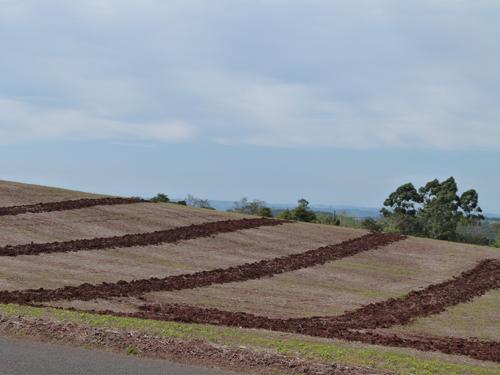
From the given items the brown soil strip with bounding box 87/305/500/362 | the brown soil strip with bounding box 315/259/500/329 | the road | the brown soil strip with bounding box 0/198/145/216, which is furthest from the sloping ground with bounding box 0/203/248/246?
the road

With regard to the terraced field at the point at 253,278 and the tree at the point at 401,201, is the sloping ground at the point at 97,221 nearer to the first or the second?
the terraced field at the point at 253,278

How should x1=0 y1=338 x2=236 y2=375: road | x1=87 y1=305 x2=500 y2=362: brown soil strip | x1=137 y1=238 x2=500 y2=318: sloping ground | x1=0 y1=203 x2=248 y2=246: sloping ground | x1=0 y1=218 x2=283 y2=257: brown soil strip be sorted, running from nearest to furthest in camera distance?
1. x1=0 y1=338 x2=236 y2=375: road
2. x1=87 y1=305 x2=500 y2=362: brown soil strip
3. x1=137 y1=238 x2=500 y2=318: sloping ground
4. x1=0 y1=218 x2=283 y2=257: brown soil strip
5. x1=0 y1=203 x2=248 y2=246: sloping ground

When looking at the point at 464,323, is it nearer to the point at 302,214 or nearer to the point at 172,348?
the point at 172,348

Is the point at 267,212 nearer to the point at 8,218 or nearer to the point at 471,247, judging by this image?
the point at 471,247

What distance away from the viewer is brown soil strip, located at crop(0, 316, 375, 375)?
11.0 metres

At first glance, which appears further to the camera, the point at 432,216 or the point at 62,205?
the point at 432,216

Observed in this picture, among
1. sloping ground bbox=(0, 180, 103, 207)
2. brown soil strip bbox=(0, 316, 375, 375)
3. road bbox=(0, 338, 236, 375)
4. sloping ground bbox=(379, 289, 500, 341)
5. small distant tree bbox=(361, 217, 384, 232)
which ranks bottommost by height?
sloping ground bbox=(379, 289, 500, 341)

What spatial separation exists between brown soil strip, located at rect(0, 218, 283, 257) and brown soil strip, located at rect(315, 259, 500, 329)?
47.3 feet

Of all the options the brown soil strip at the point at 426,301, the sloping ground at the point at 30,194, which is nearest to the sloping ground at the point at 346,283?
the brown soil strip at the point at 426,301

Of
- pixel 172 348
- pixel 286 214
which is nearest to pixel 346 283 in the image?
pixel 172 348

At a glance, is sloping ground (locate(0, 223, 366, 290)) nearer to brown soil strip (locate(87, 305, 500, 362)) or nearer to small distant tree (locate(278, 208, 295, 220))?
→ brown soil strip (locate(87, 305, 500, 362))

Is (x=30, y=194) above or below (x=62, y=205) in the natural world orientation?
above

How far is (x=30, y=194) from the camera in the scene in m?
49.2

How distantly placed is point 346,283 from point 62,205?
71.7ft
